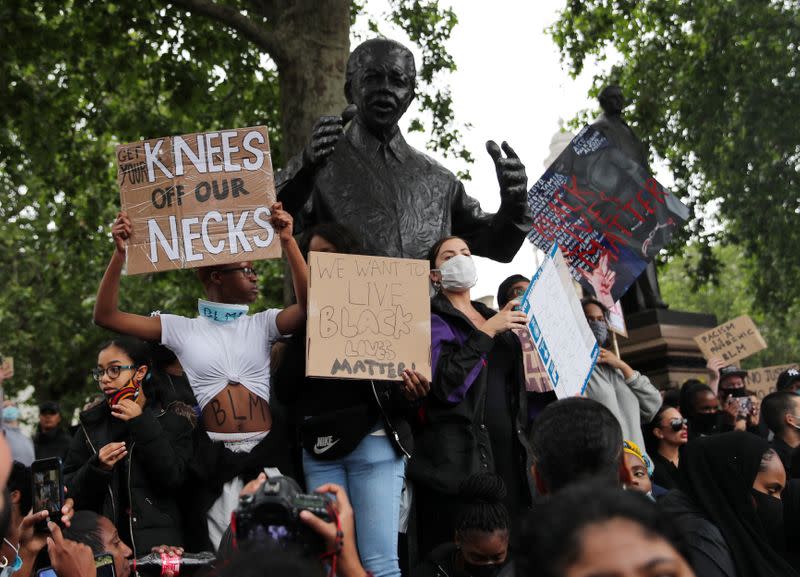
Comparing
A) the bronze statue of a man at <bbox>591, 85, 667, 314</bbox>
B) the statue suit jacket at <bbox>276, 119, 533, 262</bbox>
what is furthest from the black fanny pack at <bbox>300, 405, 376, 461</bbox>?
the bronze statue of a man at <bbox>591, 85, 667, 314</bbox>

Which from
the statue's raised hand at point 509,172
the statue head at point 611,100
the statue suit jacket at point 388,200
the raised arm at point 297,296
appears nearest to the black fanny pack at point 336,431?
the raised arm at point 297,296

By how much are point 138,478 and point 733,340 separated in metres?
6.45

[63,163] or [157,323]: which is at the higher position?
[63,163]

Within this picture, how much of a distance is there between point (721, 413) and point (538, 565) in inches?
270

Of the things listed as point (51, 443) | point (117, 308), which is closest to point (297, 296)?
point (117, 308)

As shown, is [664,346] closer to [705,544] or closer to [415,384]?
[415,384]

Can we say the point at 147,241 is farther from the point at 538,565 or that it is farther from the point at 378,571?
the point at 538,565

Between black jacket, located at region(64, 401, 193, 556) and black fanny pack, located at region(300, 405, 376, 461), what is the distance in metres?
0.50

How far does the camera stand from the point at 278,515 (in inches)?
81.2

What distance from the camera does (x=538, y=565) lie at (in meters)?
2.03

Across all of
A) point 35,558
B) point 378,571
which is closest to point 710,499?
point 378,571

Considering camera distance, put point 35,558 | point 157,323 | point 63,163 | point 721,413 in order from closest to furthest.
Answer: point 35,558 → point 157,323 → point 721,413 → point 63,163

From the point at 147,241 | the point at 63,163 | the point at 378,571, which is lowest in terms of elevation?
the point at 378,571

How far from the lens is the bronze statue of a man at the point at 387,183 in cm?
567
